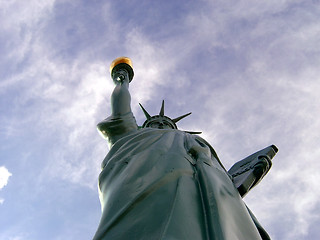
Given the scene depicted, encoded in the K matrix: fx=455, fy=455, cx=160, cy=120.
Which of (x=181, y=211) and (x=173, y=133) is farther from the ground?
(x=173, y=133)

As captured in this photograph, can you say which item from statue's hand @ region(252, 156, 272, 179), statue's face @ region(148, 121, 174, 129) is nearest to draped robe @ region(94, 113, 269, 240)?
statue's hand @ region(252, 156, 272, 179)

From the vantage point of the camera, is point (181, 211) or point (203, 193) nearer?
point (181, 211)

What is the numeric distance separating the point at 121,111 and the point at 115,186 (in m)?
2.04

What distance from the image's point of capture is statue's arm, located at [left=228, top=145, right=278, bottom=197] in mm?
4883

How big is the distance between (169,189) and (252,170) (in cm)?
180

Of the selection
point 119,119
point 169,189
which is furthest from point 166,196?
point 119,119

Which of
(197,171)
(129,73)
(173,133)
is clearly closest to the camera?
(197,171)

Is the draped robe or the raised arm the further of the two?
the raised arm

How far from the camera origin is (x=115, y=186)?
157 inches

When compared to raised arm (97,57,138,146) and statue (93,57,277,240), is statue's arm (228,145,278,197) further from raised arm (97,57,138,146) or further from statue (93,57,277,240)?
raised arm (97,57,138,146)

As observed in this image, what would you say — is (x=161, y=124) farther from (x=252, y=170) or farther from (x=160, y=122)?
(x=252, y=170)

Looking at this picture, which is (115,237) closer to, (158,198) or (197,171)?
(158,198)

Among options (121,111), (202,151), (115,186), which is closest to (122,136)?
(121,111)

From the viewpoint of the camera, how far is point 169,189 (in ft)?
12.0
